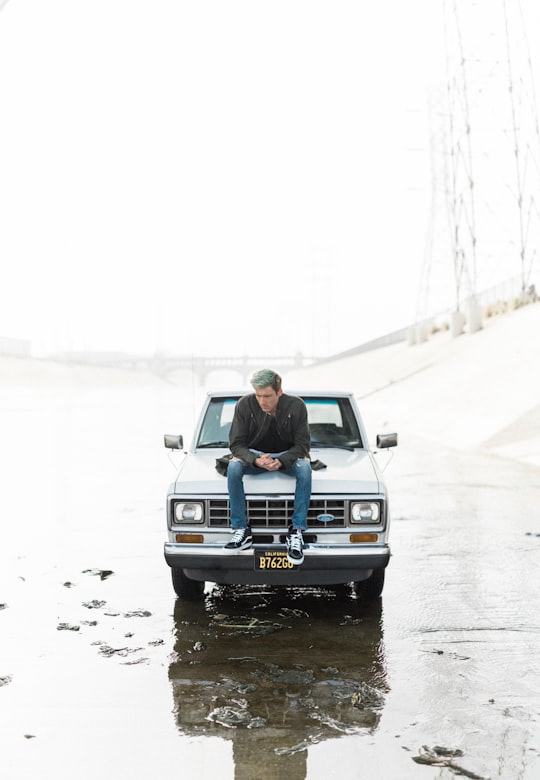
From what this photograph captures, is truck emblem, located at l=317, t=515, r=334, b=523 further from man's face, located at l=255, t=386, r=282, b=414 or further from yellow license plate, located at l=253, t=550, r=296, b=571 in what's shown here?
man's face, located at l=255, t=386, r=282, b=414

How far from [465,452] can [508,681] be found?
1483cm

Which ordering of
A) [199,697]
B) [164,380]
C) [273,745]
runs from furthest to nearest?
[164,380]
[199,697]
[273,745]

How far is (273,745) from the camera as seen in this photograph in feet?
12.9

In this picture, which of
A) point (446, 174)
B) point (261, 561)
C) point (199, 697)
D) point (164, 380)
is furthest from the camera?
point (164, 380)

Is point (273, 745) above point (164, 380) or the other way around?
above

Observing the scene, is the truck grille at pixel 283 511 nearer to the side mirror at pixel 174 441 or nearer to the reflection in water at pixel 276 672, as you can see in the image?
the reflection in water at pixel 276 672

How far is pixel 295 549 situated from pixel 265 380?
1234 millimetres

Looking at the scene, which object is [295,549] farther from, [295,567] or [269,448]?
[269,448]

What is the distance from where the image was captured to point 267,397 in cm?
626

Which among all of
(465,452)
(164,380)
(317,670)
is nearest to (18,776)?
(317,670)

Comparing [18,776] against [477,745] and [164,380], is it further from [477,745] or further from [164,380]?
[164,380]

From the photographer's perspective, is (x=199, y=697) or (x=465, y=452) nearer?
(x=199, y=697)

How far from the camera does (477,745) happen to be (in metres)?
3.98

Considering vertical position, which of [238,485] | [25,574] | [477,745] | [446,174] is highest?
[446,174]
